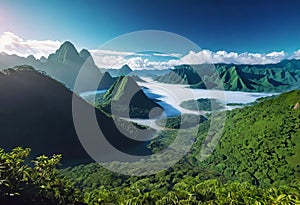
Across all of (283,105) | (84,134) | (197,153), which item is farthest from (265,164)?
(84,134)

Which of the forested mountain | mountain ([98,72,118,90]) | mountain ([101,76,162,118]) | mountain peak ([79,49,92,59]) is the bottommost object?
the forested mountain

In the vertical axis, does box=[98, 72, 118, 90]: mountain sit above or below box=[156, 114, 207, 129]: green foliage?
above

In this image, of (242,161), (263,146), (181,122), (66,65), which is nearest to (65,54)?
(66,65)

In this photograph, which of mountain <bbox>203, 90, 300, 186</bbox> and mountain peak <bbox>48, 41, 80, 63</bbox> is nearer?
mountain <bbox>203, 90, 300, 186</bbox>

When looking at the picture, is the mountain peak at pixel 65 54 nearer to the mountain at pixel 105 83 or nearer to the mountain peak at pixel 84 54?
the mountain peak at pixel 84 54

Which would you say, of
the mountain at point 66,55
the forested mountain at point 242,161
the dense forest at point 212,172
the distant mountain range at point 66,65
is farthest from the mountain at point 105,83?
the forested mountain at point 242,161

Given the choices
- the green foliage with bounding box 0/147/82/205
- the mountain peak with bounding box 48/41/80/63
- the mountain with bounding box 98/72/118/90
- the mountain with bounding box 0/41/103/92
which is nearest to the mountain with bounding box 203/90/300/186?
the green foliage with bounding box 0/147/82/205

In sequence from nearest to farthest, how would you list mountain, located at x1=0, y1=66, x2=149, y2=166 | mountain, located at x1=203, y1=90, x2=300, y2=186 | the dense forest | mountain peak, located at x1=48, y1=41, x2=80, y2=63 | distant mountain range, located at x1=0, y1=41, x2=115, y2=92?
the dense forest
mountain, located at x1=203, y1=90, x2=300, y2=186
mountain, located at x1=0, y1=66, x2=149, y2=166
distant mountain range, located at x1=0, y1=41, x2=115, y2=92
mountain peak, located at x1=48, y1=41, x2=80, y2=63

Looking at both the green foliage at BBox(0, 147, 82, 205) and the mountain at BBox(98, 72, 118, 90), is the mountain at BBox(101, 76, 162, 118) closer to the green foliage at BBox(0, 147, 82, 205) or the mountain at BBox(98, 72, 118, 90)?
the mountain at BBox(98, 72, 118, 90)
